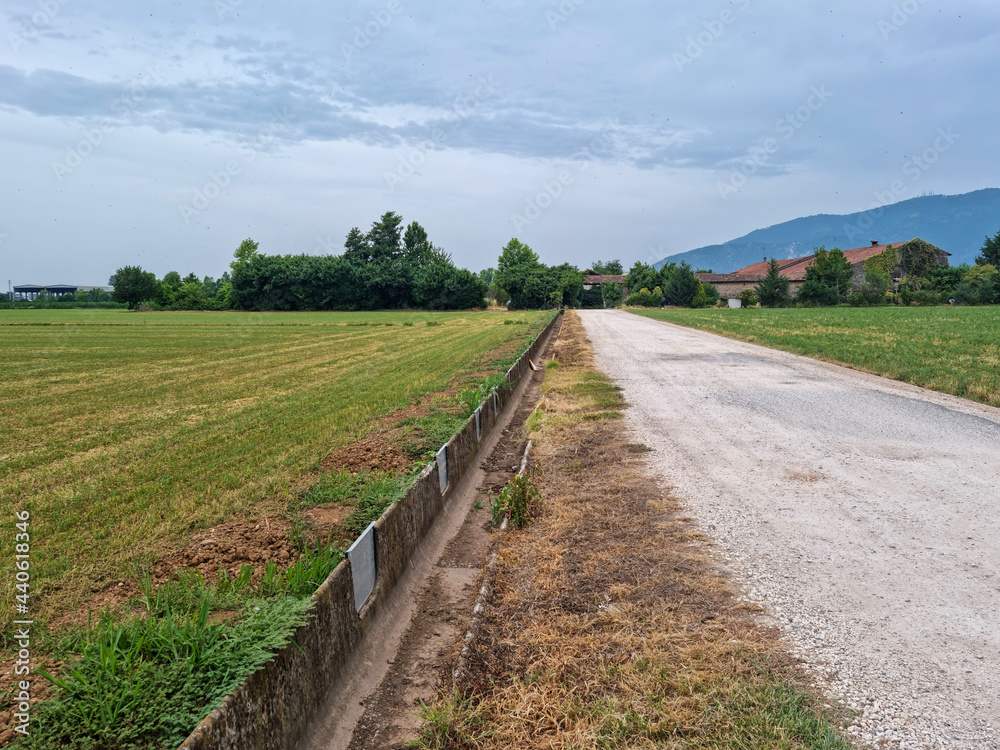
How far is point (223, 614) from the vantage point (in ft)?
11.9

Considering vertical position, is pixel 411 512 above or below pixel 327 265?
below

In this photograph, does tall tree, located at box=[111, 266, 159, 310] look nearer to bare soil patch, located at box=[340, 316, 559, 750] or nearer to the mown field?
the mown field

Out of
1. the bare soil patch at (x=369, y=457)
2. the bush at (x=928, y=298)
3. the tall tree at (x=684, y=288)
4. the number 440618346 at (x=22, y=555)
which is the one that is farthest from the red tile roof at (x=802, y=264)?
the number 440618346 at (x=22, y=555)

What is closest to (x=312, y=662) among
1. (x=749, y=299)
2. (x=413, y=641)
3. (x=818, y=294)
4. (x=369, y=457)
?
(x=413, y=641)

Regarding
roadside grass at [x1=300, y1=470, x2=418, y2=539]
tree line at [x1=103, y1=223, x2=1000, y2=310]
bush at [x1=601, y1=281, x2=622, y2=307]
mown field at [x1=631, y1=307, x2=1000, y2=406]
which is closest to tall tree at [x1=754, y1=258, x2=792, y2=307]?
tree line at [x1=103, y1=223, x2=1000, y2=310]

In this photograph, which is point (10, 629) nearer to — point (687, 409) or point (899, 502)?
point (899, 502)

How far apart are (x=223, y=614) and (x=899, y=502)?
5.67 m

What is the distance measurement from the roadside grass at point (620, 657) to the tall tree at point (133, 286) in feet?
328

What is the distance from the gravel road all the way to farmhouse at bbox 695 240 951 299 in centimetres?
7942

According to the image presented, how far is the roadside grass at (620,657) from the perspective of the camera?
289 cm

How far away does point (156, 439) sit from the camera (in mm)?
8828

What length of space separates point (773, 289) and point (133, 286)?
8560cm

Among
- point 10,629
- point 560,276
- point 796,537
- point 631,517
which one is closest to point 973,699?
point 796,537

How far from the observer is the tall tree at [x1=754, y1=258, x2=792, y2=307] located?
74.2 m
